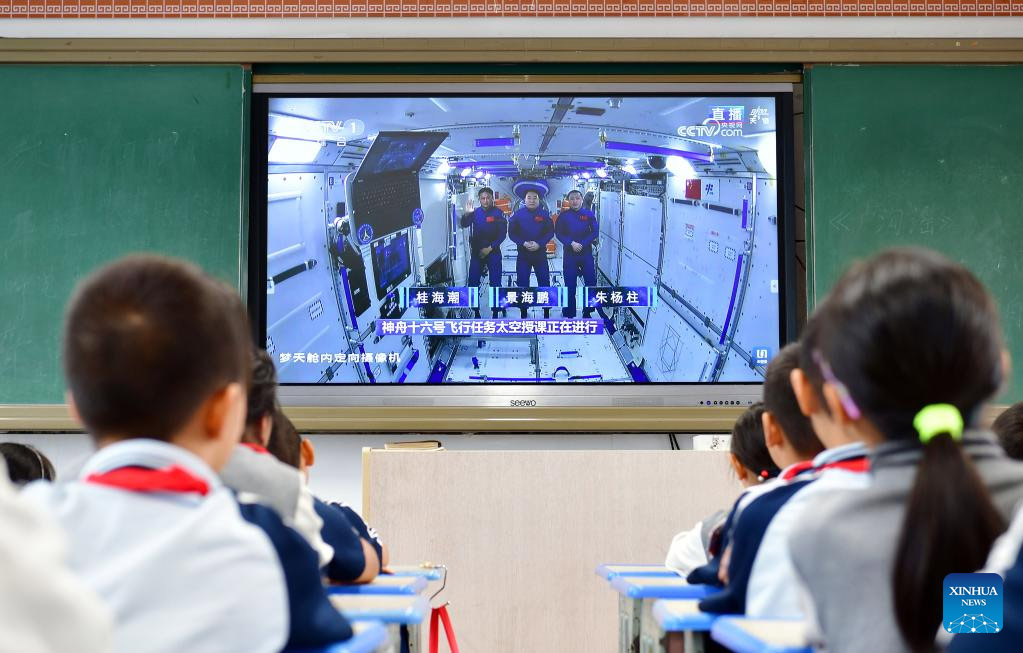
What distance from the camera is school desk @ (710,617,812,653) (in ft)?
3.59

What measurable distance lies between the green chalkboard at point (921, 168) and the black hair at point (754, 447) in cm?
172

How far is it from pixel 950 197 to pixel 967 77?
485 millimetres

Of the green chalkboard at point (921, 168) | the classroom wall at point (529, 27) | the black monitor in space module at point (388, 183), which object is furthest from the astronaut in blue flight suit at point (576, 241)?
the green chalkboard at point (921, 168)

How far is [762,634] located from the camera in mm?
1165

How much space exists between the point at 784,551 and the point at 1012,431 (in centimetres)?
79

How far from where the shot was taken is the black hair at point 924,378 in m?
0.94

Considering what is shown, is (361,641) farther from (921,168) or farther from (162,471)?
(921,168)

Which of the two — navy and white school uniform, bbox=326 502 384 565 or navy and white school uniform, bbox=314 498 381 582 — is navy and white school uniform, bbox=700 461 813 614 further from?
navy and white school uniform, bbox=326 502 384 565

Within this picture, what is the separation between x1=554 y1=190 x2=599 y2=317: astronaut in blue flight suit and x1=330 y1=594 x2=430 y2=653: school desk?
230cm

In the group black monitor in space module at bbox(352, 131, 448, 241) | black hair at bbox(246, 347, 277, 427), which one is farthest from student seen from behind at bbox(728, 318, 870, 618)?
black monitor in space module at bbox(352, 131, 448, 241)

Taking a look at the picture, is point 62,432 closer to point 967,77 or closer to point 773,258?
point 773,258

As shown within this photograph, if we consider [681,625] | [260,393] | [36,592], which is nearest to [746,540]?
[681,625]

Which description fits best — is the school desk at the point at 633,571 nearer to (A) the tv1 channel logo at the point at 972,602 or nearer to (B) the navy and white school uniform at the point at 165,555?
(A) the tv1 channel logo at the point at 972,602

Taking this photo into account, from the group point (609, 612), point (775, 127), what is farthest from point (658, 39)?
point (609, 612)
